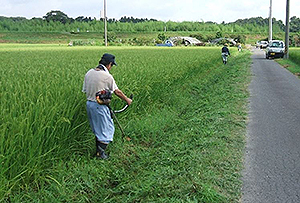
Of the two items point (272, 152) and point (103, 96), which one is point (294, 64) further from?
point (103, 96)

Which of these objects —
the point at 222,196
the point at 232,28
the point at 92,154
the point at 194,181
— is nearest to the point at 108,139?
the point at 92,154

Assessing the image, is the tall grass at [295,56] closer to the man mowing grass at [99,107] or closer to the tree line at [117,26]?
the man mowing grass at [99,107]

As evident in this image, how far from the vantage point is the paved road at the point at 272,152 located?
470 cm

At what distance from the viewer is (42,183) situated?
4621mm

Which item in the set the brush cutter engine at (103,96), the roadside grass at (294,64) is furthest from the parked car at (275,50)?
the brush cutter engine at (103,96)

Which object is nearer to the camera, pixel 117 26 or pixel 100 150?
pixel 100 150

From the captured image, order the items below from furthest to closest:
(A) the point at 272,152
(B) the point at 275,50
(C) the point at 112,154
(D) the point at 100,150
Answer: (B) the point at 275,50 → (A) the point at 272,152 → (C) the point at 112,154 → (D) the point at 100,150

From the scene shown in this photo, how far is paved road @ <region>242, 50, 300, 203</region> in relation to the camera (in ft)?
15.4

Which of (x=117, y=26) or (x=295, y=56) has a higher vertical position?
(x=117, y=26)

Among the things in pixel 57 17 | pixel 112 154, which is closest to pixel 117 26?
pixel 57 17

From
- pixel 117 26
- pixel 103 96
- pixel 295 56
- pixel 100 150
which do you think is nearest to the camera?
pixel 103 96

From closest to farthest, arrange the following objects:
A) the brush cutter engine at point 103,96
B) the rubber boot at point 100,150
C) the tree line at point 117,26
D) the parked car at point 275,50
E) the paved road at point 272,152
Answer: the paved road at point 272,152 < the brush cutter engine at point 103,96 < the rubber boot at point 100,150 < the parked car at point 275,50 < the tree line at point 117,26

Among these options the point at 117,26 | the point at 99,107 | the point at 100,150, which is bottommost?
the point at 100,150

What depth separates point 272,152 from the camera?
20.6 ft
